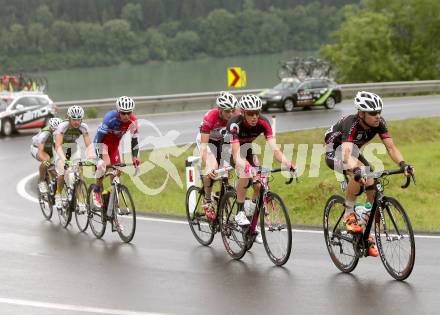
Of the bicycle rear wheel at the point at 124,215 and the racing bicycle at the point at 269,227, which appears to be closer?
the racing bicycle at the point at 269,227

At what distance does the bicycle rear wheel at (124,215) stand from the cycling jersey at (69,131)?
143 centimetres

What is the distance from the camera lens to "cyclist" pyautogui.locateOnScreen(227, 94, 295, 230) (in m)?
9.90

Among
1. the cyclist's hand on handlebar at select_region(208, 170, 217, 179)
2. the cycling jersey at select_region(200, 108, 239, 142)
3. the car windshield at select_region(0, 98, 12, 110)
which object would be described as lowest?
the car windshield at select_region(0, 98, 12, 110)

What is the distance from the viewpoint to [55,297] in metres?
8.97

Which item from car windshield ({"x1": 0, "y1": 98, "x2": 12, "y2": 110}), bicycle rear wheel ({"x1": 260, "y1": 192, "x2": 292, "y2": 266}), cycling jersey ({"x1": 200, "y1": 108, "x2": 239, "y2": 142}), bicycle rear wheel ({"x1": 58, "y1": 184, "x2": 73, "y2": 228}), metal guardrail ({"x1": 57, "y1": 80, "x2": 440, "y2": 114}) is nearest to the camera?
bicycle rear wheel ({"x1": 260, "y1": 192, "x2": 292, "y2": 266})

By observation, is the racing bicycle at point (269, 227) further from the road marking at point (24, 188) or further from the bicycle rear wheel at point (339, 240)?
the road marking at point (24, 188)

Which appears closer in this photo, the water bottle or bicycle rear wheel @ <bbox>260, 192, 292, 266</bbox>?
the water bottle

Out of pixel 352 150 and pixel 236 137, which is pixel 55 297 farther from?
pixel 352 150

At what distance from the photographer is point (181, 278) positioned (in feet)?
31.8

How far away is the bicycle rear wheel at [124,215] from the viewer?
11.9 metres

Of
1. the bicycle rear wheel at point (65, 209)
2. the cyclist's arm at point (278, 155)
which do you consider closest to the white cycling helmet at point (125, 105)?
the bicycle rear wheel at point (65, 209)

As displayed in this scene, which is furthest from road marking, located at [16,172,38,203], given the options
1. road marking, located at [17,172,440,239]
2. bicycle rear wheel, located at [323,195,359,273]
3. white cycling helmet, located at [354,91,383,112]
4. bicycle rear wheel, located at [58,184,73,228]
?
white cycling helmet, located at [354,91,383,112]

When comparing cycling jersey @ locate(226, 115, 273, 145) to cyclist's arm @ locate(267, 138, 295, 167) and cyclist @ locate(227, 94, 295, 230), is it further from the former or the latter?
cyclist's arm @ locate(267, 138, 295, 167)

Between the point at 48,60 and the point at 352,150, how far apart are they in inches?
5012
